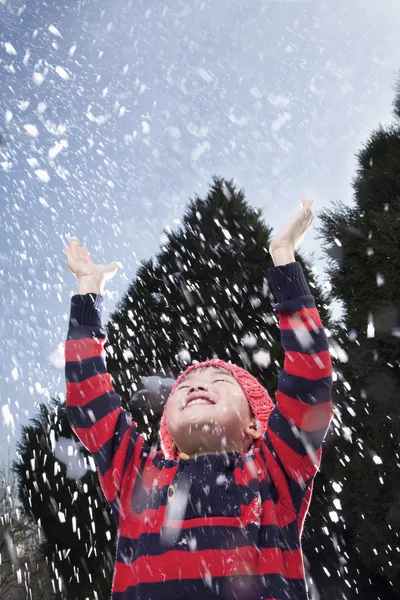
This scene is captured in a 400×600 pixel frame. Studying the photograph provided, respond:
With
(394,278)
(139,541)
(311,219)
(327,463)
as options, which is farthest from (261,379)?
(139,541)

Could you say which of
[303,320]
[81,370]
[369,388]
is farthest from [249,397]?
[369,388]

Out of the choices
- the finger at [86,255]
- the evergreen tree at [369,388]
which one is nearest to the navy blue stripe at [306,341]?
the finger at [86,255]

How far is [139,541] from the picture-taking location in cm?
182

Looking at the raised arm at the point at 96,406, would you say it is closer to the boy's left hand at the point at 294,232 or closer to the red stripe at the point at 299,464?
the red stripe at the point at 299,464

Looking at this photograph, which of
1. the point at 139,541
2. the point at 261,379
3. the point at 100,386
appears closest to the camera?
the point at 139,541

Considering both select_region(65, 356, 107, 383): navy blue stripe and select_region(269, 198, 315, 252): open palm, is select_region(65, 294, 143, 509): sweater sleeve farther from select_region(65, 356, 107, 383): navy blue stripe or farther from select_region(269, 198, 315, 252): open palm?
select_region(269, 198, 315, 252): open palm

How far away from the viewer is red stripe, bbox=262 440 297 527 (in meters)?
1.90

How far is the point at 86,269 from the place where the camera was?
250cm

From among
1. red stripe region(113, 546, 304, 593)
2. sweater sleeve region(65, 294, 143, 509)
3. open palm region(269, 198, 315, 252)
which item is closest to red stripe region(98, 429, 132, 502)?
sweater sleeve region(65, 294, 143, 509)

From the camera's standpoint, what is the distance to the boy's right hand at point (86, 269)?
242 cm

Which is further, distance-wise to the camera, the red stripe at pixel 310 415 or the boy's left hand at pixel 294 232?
the boy's left hand at pixel 294 232

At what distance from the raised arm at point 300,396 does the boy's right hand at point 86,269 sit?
0.93 metres

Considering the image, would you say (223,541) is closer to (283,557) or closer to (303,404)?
(283,557)

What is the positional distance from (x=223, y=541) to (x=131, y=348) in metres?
4.52
